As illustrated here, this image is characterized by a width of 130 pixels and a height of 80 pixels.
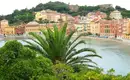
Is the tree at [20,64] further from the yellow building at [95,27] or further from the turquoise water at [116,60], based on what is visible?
the yellow building at [95,27]

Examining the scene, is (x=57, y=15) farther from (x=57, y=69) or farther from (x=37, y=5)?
(x=57, y=69)

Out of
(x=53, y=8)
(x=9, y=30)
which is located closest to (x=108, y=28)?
(x=9, y=30)

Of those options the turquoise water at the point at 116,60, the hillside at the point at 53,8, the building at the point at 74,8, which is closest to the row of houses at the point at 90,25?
the hillside at the point at 53,8

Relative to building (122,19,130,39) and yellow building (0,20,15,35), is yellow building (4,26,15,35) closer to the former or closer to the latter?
yellow building (0,20,15,35)

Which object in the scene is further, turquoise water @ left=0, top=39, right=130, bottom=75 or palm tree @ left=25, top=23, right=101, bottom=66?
turquoise water @ left=0, top=39, right=130, bottom=75

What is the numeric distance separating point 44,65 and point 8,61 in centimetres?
68

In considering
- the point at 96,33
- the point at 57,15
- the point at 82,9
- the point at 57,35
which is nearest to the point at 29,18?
the point at 57,15

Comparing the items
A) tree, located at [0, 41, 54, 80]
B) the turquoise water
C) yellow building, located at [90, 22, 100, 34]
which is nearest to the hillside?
yellow building, located at [90, 22, 100, 34]

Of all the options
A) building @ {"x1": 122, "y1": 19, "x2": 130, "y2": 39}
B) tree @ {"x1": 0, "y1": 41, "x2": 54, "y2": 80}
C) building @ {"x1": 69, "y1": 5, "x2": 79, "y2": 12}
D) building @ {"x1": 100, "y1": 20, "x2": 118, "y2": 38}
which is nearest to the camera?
tree @ {"x1": 0, "y1": 41, "x2": 54, "y2": 80}

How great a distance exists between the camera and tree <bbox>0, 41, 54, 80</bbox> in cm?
655

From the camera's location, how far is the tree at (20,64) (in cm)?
655

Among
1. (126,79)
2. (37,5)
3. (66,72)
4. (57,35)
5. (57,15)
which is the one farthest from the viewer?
(37,5)

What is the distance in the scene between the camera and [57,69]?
691cm

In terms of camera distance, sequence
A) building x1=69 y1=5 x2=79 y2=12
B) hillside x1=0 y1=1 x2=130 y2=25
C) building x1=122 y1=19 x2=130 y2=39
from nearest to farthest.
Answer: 1. building x1=122 y1=19 x2=130 y2=39
2. hillside x1=0 y1=1 x2=130 y2=25
3. building x1=69 y1=5 x2=79 y2=12
